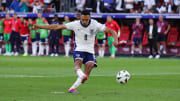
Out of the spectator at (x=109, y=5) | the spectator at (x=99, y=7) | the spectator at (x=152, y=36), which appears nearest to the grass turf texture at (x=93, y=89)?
the spectator at (x=152, y=36)

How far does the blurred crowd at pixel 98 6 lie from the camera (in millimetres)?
33281

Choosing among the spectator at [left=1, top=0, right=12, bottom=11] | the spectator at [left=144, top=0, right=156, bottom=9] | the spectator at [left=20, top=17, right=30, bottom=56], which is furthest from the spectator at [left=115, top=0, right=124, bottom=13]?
the spectator at [left=1, top=0, right=12, bottom=11]

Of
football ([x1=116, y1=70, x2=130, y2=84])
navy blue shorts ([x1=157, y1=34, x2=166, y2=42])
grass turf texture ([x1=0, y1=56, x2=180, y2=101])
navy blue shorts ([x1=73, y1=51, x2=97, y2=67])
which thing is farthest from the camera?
navy blue shorts ([x1=157, y1=34, x2=166, y2=42])

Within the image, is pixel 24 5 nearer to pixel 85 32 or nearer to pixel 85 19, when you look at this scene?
pixel 85 32

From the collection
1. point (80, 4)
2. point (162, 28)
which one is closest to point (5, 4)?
point (80, 4)

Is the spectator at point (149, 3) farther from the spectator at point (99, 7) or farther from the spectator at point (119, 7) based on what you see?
the spectator at point (99, 7)

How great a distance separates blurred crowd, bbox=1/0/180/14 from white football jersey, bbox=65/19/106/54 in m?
19.9

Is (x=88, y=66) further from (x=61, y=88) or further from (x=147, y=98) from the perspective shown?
(x=147, y=98)

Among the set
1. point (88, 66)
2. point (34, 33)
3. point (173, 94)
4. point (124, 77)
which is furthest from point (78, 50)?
point (34, 33)

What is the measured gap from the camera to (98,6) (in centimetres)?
3488

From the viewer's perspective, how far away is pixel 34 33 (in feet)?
116

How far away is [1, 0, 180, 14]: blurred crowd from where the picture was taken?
33.3 m

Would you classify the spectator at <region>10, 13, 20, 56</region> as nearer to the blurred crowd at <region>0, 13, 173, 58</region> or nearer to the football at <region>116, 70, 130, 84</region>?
the blurred crowd at <region>0, 13, 173, 58</region>

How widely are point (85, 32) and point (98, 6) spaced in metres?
21.5
